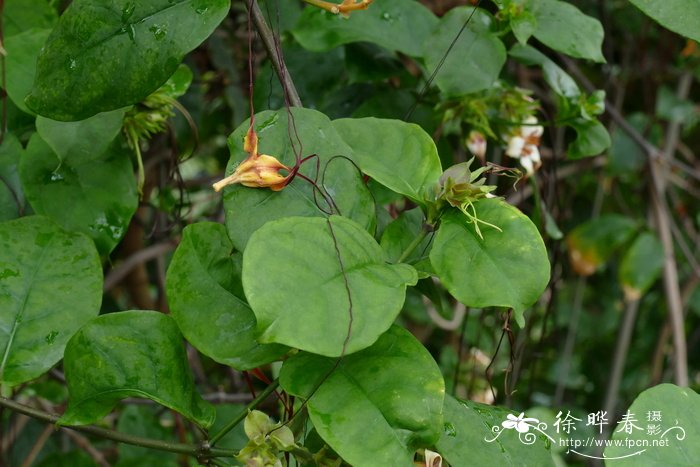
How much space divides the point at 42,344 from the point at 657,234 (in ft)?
3.37

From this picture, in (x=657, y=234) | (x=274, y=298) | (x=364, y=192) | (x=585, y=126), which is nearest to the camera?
(x=274, y=298)

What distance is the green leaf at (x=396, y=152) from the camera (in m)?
0.50

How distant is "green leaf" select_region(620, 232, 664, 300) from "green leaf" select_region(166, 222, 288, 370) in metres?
0.90

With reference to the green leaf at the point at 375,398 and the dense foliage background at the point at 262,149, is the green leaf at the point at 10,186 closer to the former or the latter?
the dense foliage background at the point at 262,149

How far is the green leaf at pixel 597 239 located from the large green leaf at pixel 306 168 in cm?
91

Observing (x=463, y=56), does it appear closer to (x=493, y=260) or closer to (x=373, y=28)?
(x=373, y=28)

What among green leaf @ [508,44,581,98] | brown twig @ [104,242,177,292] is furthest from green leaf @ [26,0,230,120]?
brown twig @ [104,242,177,292]

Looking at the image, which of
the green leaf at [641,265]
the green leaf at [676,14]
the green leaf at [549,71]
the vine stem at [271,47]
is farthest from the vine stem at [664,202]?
the vine stem at [271,47]

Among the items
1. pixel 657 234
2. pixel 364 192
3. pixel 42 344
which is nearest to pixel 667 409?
pixel 364 192

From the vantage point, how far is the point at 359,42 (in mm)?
740

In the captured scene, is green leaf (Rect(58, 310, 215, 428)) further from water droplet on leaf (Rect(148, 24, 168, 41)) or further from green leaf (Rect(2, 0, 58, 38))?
green leaf (Rect(2, 0, 58, 38))

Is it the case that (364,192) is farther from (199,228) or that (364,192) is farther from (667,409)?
(667,409)

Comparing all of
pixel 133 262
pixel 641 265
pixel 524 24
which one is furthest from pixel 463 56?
pixel 641 265

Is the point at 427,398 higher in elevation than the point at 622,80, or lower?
higher
